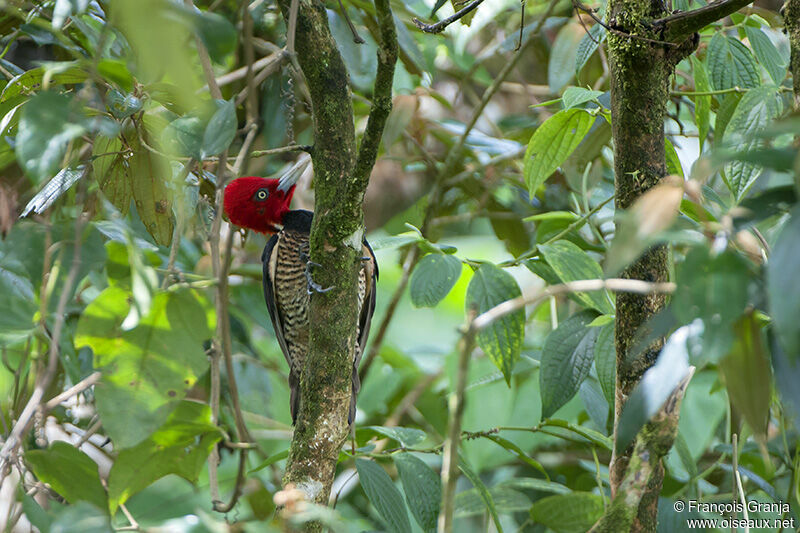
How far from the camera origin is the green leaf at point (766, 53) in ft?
6.03

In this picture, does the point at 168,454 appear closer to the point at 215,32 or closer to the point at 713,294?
the point at 215,32

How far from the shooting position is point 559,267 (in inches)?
73.5

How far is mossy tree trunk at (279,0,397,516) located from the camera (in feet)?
5.01

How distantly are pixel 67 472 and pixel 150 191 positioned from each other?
2.23 feet

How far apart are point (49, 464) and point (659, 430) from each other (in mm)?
1308

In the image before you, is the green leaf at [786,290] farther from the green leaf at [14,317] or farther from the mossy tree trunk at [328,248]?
the green leaf at [14,317]

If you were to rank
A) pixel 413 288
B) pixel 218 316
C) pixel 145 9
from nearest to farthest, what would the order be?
pixel 145 9 → pixel 218 316 → pixel 413 288

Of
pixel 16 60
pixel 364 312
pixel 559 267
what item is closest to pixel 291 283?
pixel 364 312

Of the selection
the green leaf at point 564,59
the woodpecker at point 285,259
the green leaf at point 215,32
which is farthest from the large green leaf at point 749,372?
the green leaf at point 564,59

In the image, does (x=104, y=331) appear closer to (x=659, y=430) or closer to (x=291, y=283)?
(x=659, y=430)

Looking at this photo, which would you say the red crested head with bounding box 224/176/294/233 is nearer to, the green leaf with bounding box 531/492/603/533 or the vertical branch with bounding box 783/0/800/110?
the green leaf with bounding box 531/492/603/533

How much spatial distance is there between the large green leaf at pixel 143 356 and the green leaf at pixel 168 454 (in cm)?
34

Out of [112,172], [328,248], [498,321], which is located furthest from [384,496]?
[112,172]

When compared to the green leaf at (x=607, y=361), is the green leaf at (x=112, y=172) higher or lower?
higher
